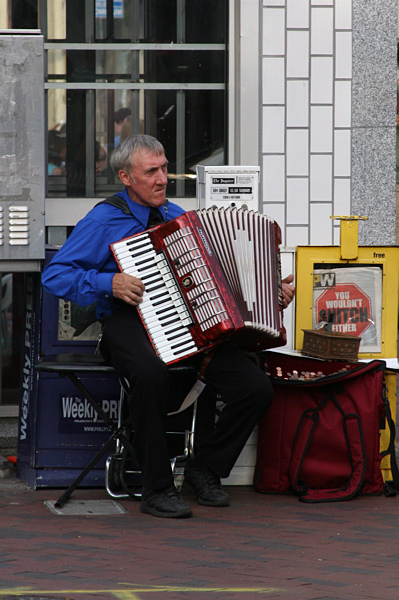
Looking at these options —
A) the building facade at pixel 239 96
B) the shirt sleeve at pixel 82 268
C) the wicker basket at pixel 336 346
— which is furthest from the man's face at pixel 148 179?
the building facade at pixel 239 96

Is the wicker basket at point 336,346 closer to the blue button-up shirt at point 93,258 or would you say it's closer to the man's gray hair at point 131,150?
the blue button-up shirt at point 93,258

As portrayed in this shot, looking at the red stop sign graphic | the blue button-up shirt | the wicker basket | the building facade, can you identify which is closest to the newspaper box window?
the red stop sign graphic

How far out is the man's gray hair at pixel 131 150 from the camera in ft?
17.1

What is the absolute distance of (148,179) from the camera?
5195mm

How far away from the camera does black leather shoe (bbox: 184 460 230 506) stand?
16.6 feet

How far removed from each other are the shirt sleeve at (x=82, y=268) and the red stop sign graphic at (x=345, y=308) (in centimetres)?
119

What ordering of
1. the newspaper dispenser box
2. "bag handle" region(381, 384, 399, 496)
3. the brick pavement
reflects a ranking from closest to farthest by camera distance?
1. the brick pavement
2. "bag handle" region(381, 384, 399, 496)
3. the newspaper dispenser box

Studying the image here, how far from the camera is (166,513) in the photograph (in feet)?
15.6

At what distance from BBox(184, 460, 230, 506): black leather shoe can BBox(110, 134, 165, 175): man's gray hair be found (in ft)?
4.90

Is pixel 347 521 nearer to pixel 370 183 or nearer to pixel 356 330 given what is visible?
pixel 356 330

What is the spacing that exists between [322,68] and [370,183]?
0.81m

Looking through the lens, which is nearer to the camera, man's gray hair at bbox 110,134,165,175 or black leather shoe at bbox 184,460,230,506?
black leather shoe at bbox 184,460,230,506

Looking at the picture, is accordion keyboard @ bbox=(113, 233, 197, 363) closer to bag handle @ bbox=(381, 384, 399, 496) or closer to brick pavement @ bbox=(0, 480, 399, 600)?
brick pavement @ bbox=(0, 480, 399, 600)

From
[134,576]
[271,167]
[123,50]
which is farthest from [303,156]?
[134,576]
